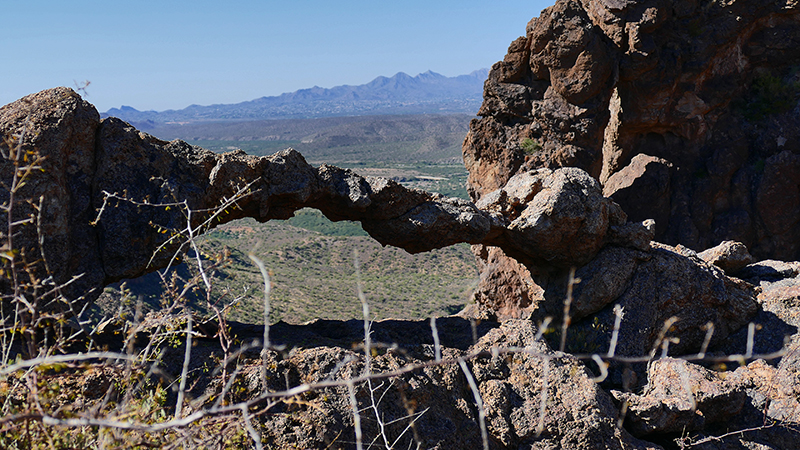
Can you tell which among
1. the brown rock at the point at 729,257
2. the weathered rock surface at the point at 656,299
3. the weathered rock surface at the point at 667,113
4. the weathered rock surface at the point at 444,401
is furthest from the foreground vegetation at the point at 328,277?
the weathered rock surface at the point at 444,401

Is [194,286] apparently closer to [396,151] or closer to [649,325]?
[649,325]

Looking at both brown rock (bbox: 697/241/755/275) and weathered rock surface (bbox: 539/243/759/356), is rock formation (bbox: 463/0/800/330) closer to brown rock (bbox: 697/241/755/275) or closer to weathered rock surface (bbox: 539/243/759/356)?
weathered rock surface (bbox: 539/243/759/356)

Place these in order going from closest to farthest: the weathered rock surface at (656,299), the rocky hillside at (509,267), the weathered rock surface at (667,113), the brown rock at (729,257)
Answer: the rocky hillside at (509,267)
the weathered rock surface at (656,299)
the brown rock at (729,257)
the weathered rock surface at (667,113)

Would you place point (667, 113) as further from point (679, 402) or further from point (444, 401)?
point (444, 401)

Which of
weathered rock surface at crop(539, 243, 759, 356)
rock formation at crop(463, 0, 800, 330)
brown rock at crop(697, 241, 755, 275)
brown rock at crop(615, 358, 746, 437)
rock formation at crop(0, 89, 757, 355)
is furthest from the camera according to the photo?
rock formation at crop(463, 0, 800, 330)

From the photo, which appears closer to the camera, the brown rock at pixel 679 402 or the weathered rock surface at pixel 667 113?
the brown rock at pixel 679 402

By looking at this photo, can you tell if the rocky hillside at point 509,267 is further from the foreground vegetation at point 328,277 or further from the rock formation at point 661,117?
the foreground vegetation at point 328,277

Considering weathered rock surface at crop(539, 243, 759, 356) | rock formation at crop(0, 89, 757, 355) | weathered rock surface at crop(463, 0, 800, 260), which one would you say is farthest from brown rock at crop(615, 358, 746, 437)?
weathered rock surface at crop(463, 0, 800, 260)

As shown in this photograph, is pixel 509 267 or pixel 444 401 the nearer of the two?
pixel 444 401

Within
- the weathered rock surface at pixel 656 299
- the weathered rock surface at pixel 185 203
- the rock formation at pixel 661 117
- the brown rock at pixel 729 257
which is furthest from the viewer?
the rock formation at pixel 661 117

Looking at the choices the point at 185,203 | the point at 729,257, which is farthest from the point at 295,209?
the point at 729,257

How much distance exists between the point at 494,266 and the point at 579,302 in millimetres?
3703

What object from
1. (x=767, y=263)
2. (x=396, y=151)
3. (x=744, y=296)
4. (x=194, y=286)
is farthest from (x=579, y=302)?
(x=396, y=151)

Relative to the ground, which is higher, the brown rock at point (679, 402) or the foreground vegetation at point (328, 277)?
the brown rock at point (679, 402)
